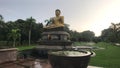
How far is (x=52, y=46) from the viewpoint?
921 cm

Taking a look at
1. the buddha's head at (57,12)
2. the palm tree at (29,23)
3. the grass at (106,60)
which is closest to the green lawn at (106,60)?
the grass at (106,60)

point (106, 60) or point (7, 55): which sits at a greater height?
point (7, 55)

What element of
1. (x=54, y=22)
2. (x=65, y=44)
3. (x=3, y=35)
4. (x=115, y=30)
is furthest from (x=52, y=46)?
→ (x=115, y=30)

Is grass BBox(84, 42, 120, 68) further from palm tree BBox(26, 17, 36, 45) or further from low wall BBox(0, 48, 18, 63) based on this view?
palm tree BBox(26, 17, 36, 45)

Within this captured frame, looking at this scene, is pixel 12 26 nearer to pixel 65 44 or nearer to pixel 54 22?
pixel 54 22

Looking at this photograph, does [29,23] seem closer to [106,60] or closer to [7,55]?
[106,60]

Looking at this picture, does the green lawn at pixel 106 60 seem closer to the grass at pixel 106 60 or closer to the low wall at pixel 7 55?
the grass at pixel 106 60

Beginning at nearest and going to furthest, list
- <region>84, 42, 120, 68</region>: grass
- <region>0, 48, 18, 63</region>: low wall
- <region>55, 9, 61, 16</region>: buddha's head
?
<region>0, 48, 18, 63</region>: low wall < <region>84, 42, 120, 68</region>: grass < <region>55, 9, 61, 16</region>: buddha's head

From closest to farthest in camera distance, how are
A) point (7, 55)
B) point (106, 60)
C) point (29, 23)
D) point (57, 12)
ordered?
point (7, 55), point (106, 60), point (57, 12), point (29, 23)

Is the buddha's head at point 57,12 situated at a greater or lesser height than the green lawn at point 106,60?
greater

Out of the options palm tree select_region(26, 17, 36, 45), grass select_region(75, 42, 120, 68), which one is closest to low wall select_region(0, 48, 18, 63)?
grass select_region(75, 42, 120, 68)

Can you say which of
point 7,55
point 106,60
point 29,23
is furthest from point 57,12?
point 29,23

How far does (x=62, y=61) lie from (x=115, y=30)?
36.7 m

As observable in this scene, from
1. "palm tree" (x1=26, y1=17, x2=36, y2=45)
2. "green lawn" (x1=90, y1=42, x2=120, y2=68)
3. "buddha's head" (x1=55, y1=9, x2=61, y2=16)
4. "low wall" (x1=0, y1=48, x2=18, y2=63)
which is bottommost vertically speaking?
"green lawn" (x1=90, y1=42, x2=120, y2=68)
